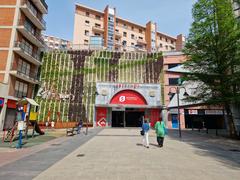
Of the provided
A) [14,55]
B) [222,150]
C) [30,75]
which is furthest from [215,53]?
[30,75]

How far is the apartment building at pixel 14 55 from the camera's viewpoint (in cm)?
2289

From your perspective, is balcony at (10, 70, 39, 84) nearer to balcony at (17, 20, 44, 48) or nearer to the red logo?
balcony at (17, 20, 44, 48)

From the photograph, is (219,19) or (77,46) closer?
(219,19)

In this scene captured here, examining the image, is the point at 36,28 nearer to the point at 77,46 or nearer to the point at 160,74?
the point at 77,46

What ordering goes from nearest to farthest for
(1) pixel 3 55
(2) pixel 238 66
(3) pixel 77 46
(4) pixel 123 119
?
(2) pixel 238 66, (1) pixel 3 55, (4) pixel 123 119, (3) pixel 77 46

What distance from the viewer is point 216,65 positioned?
1730 centimetres

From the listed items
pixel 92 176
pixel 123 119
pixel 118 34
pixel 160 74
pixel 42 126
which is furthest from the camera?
pixel 118 34

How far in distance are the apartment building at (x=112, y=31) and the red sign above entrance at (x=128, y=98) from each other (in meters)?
18.6

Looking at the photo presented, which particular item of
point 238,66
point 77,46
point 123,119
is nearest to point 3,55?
point 77,46

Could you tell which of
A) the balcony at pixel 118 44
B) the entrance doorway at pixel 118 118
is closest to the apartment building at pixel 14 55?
the entrance doorway at pixel 118 118

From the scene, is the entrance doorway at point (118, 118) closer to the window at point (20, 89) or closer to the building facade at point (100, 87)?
the building facade at point (100, 87)

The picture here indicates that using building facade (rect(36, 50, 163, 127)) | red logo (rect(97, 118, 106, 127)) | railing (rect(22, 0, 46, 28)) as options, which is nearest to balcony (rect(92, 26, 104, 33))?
building facade (rect(36, 50, 163, 127))

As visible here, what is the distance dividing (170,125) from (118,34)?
112 ft

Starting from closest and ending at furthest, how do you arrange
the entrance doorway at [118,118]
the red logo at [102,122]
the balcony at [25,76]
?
the balcony at [25,76]
the red logo at [102,122]
the entrance doorway at [118,118]
